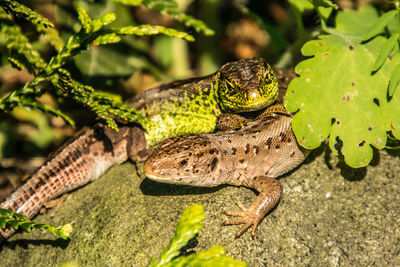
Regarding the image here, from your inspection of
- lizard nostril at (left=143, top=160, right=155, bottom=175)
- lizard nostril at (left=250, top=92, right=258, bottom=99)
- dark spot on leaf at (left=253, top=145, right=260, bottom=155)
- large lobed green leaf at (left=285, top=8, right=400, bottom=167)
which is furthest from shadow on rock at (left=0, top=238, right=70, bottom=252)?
large lobed green leaf at (left=285, top=8, right=400, bottom=167)

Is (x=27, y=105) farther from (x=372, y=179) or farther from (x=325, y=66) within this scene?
(x=372, y=179)

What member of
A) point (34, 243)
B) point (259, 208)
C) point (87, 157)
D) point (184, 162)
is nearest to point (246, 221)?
point (259, 208)

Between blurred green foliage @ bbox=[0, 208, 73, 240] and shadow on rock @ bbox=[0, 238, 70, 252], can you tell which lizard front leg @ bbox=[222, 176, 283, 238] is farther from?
shadow on rock @ bbox=[0, 238, 70, 252]

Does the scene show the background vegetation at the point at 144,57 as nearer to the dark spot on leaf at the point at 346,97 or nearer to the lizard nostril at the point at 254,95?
the dark spot on leaf at the point at 346,97

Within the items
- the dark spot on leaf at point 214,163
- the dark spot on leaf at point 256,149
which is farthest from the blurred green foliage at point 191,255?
the dark spot on leaf at point 256,149

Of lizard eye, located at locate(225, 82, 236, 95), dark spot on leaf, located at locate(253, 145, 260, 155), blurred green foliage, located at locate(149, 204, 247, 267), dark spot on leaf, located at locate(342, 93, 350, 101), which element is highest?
lizard eye, located at locate(225, 82, 236, 95)

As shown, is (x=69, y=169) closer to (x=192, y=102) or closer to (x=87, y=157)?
(x=87, y=157)
